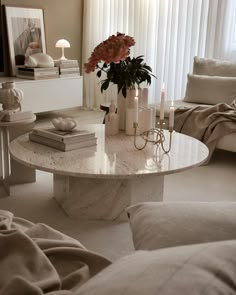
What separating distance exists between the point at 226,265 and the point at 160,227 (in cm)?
36

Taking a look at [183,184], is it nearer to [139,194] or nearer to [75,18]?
[139,194]

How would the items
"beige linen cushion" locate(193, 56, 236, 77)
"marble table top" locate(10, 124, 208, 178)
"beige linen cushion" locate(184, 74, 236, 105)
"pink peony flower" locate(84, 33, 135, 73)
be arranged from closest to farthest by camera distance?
1. "marble table top" locate(10, 124, 208, 178)
2. "pink peony flower" locate(84, 33, 135, 73)
3. "beige linen cushion" locate(184, 74, 236, 105)
4. "beige linen cushion" locate(193, 56, 236, 77)

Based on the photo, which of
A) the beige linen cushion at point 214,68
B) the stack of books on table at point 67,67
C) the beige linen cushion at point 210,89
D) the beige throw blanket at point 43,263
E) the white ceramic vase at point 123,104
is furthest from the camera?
the stack of books on table at point 67,67

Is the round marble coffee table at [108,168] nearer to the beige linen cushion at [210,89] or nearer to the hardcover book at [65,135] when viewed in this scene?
the hardcover book at [65,135]

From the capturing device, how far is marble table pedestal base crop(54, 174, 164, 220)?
241 centimetres

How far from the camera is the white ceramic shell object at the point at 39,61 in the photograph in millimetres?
4969

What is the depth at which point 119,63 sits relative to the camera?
8.92 feet

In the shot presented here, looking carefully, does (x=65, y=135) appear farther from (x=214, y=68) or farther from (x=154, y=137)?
(x=214, y=68)

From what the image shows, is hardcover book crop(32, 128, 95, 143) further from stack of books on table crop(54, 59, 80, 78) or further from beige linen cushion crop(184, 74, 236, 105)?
stack of books on table crop(54, 59, 80, 78)

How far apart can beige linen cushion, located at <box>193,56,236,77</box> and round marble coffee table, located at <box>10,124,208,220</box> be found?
1.84 m

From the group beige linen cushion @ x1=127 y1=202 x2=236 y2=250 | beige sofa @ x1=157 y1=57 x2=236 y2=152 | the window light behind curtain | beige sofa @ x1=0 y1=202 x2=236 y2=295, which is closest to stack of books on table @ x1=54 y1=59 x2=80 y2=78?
the window light behind curtain

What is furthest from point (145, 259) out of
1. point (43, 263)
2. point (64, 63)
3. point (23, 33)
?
point (23, 33)

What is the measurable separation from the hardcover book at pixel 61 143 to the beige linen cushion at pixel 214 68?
2.21 m

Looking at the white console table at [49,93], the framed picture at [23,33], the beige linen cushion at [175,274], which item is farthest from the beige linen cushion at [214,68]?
the beige linen cushion at [175,274]
